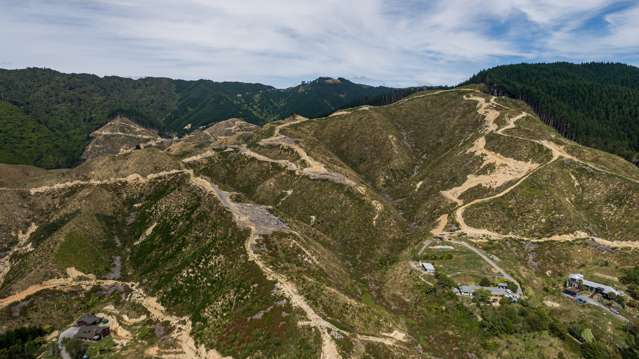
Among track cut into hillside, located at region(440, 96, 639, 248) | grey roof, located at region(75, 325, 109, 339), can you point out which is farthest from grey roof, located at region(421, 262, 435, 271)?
grey roof, located at region(75, 325, 109, 339)

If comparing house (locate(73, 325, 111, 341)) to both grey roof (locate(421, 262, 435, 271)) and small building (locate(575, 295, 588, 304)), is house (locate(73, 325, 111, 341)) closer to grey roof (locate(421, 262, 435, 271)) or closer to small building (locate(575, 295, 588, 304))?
grey roof (locate(421, 262, 435, 271))

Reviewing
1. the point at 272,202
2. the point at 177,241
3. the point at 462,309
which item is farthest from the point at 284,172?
the point at 462,309

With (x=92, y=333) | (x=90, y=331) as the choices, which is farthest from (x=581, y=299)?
(x=90, y=331)

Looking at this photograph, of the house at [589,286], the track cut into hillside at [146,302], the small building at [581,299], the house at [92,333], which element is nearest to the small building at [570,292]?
the small building at [581,299]

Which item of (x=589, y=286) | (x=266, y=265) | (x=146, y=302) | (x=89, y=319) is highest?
(x=266, y=265)

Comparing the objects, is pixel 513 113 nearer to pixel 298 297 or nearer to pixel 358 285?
pixel 358 285

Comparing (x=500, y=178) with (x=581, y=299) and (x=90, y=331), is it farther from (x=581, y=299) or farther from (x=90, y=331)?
(x=90, y=331)
